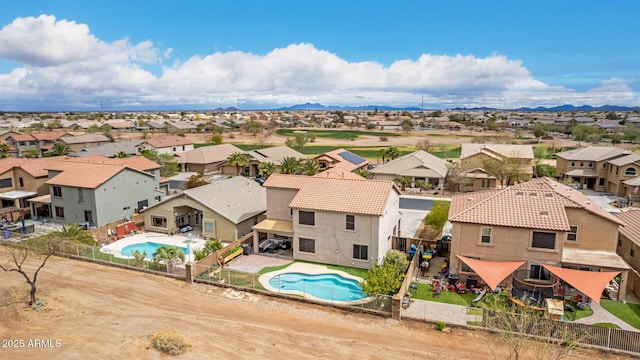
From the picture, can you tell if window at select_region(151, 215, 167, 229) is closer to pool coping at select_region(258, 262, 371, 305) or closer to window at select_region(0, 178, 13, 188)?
pool coping at select_region(258, 262, 371, 305)

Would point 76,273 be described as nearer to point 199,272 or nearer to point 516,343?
point 199,272

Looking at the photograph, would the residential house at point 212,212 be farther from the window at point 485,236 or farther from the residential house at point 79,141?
the residential house at point 79,141

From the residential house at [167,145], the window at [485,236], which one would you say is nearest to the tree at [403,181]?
the window at [485,236]

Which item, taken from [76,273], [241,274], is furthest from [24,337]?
[241,274]

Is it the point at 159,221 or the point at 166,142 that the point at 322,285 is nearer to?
the point at 159,221

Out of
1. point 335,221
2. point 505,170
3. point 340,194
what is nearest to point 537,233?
point 335,221

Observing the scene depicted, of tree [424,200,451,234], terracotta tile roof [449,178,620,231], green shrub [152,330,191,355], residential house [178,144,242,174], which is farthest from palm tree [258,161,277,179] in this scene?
green shrub [152,330,191,355]

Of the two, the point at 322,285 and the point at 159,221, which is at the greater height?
the point at 159,221
